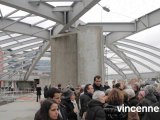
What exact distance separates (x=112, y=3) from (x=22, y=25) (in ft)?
20.2

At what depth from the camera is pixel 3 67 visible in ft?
155

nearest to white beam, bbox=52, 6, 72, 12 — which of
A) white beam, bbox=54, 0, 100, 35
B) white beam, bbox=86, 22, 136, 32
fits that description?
white beam, bbox=54, 0, 100, 35

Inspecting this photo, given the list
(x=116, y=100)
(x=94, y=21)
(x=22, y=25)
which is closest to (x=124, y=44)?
(x=94, y=21)

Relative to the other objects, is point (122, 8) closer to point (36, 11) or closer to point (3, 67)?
point (36, 11)

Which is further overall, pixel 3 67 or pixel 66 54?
pixel 3 67

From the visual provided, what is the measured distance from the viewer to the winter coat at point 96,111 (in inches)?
244

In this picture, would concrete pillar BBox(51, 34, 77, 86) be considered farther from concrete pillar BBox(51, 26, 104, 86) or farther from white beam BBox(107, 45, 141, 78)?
white beam BBox(107, 45, 141, 78)

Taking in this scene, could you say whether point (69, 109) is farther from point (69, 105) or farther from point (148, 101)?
point (148, 101)

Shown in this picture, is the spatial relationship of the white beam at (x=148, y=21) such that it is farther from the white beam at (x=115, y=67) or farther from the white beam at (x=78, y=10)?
the white beam at (x=115, y=67)

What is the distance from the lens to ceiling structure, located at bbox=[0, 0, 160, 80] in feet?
55.6

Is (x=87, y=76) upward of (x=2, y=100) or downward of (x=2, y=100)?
upward

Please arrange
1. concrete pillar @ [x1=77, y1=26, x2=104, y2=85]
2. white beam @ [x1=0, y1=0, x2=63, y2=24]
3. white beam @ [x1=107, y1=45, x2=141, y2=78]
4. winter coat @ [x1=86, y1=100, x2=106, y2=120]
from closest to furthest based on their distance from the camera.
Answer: winter coat @ [x1=86, y1=100, x2=106, y2=120] → white beam @ [x1=0, y1=0, x2=63, y2=24] → concrete pillar @ [x1=77, y1=26, x2=104, y2=85] → white beam @ [x1=107, y1=45, x2=141, y2=78]

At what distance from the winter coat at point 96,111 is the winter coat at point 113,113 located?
0.26 m

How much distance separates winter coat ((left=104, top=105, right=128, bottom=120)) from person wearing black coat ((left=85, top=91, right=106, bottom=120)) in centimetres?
23
